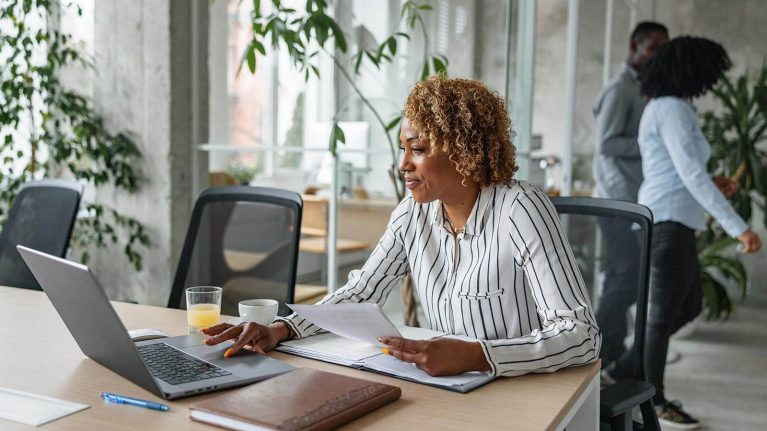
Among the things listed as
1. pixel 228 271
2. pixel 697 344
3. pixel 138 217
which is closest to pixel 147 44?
pixel 138 217

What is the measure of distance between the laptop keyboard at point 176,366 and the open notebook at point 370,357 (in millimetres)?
193

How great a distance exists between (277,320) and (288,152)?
218cm

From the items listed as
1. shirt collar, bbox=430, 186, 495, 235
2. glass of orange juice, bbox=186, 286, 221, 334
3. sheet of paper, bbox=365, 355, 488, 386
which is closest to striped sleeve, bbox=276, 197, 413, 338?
shirt collar, bbox=430, 186, 495, 235

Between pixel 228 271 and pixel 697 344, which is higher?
pixel 228 271

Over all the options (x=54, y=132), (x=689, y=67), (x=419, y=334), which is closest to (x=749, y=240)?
(x=689, y=67)

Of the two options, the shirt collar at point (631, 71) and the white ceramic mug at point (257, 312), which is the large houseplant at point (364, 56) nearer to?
the shirt collar at point (631, 71)

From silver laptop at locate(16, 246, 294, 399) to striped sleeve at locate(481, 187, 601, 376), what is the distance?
41cm

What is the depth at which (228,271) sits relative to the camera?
7.61 feet

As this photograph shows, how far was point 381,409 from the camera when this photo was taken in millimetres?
1216

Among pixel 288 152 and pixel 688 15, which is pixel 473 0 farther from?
A: pixel 688 15

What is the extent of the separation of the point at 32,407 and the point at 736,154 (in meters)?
4.13

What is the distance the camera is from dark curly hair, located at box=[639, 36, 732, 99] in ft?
10.2

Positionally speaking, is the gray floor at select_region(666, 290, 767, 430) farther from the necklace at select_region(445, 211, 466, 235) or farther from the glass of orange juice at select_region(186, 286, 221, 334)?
the glass of orange juice at select_region(186, 286, 221, 334)

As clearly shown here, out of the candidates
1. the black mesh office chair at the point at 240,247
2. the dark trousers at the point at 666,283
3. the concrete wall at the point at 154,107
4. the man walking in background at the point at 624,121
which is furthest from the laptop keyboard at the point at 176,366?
the man walking in background at the point at 624,121
